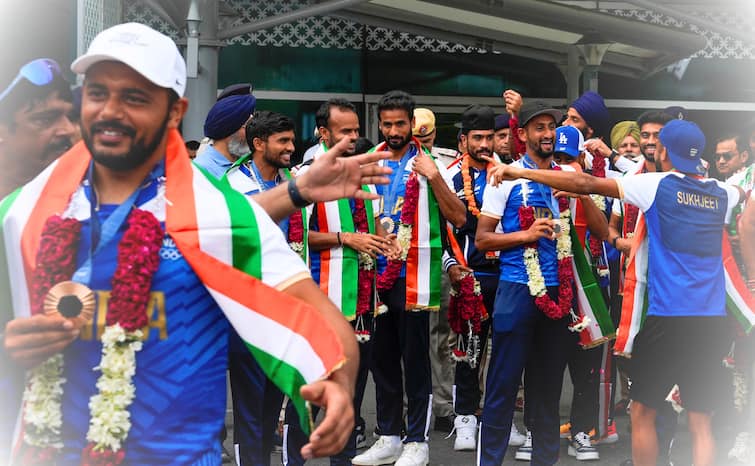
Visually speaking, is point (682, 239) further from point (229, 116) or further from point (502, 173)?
point (229, 116)

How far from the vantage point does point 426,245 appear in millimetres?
7336

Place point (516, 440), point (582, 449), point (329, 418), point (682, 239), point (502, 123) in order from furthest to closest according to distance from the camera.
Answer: point (502, 123), point (516, 440), point (582, 449), point (682, 239), point (329, 418)

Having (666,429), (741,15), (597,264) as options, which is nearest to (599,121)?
(597,264)

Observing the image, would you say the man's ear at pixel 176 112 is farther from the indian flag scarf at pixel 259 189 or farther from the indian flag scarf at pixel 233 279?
the indian flag scarf at pixel 259 189

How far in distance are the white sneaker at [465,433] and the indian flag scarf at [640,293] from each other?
1775 mm

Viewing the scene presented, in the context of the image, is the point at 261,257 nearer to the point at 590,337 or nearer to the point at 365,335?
the point at 365,335

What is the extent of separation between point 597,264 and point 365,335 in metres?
2.16

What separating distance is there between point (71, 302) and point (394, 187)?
4.41 meters

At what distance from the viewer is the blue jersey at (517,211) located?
6613 millimetres

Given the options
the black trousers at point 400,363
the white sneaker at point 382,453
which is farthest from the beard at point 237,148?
the white sneaker at point 382,453

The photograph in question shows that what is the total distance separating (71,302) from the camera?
3119 millimetres

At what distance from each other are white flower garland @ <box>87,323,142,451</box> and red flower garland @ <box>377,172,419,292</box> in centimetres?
417

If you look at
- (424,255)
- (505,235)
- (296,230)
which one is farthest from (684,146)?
(296,230)

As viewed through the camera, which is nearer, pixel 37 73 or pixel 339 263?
pixel 37 73
